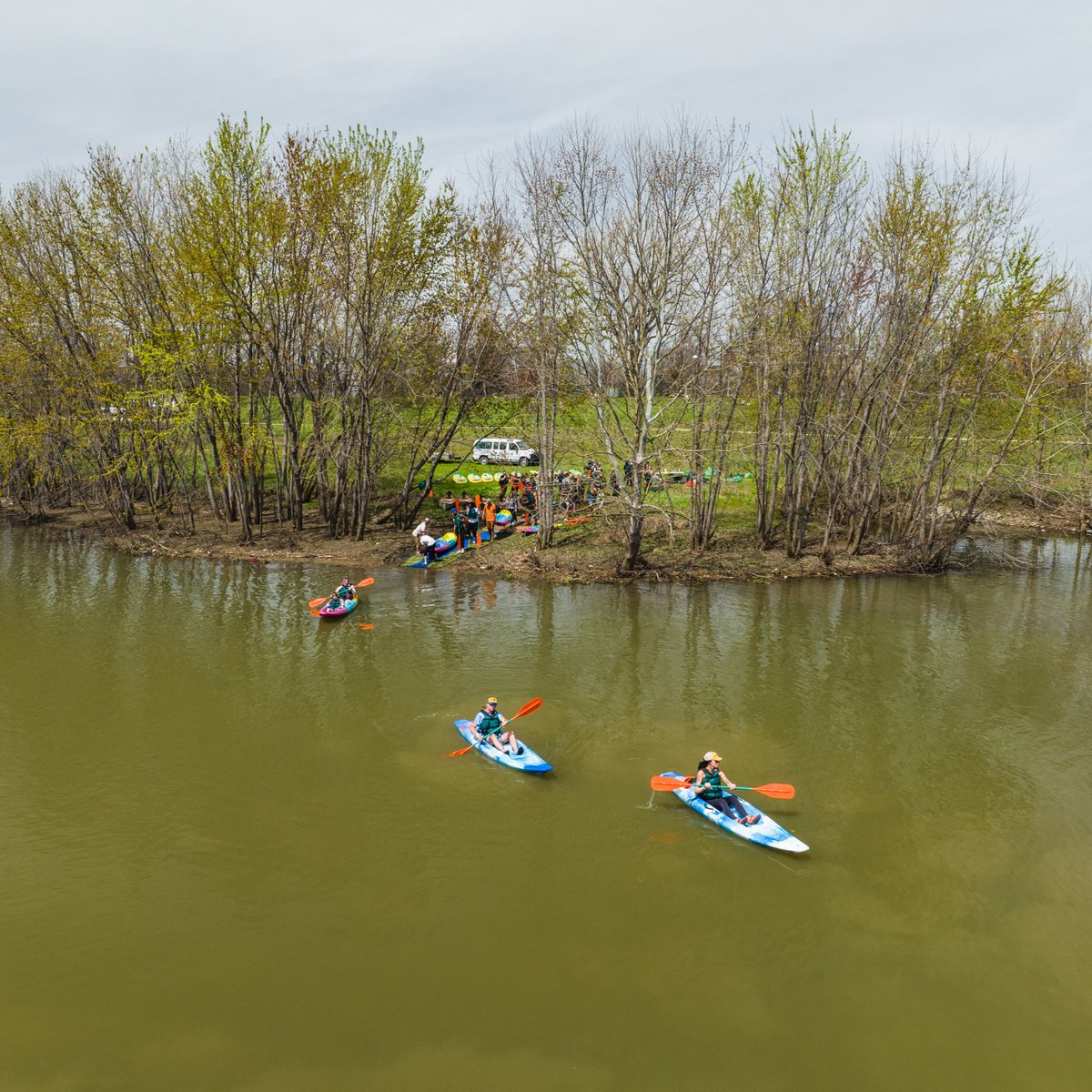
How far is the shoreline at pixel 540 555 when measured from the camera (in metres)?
24.4

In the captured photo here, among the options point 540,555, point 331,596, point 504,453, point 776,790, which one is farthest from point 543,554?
point 504,453

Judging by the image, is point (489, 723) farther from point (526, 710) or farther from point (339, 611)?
point (339, 611)

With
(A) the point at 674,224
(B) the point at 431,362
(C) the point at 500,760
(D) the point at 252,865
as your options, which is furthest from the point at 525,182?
(D) the point at 252,865

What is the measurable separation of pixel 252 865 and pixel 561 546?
17553 millimetres

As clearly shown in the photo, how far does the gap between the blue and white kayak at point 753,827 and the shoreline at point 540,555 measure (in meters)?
13.0

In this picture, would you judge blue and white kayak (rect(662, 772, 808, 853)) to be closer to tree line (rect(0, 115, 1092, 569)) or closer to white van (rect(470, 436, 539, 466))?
tree line (rect(0, 115, 1092, 569))

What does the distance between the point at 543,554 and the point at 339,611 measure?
8.11 m

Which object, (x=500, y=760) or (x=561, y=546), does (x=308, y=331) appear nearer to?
(x=561, y=546)

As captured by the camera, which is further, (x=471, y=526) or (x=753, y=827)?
(x=471, y=526)

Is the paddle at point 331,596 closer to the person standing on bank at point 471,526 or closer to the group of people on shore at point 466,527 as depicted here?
the group of people on shore at point 466,527

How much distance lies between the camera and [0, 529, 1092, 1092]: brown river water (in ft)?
23.5

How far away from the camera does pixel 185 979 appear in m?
7.86

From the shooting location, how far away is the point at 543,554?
25547mm

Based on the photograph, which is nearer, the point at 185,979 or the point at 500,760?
the point at 185,979
